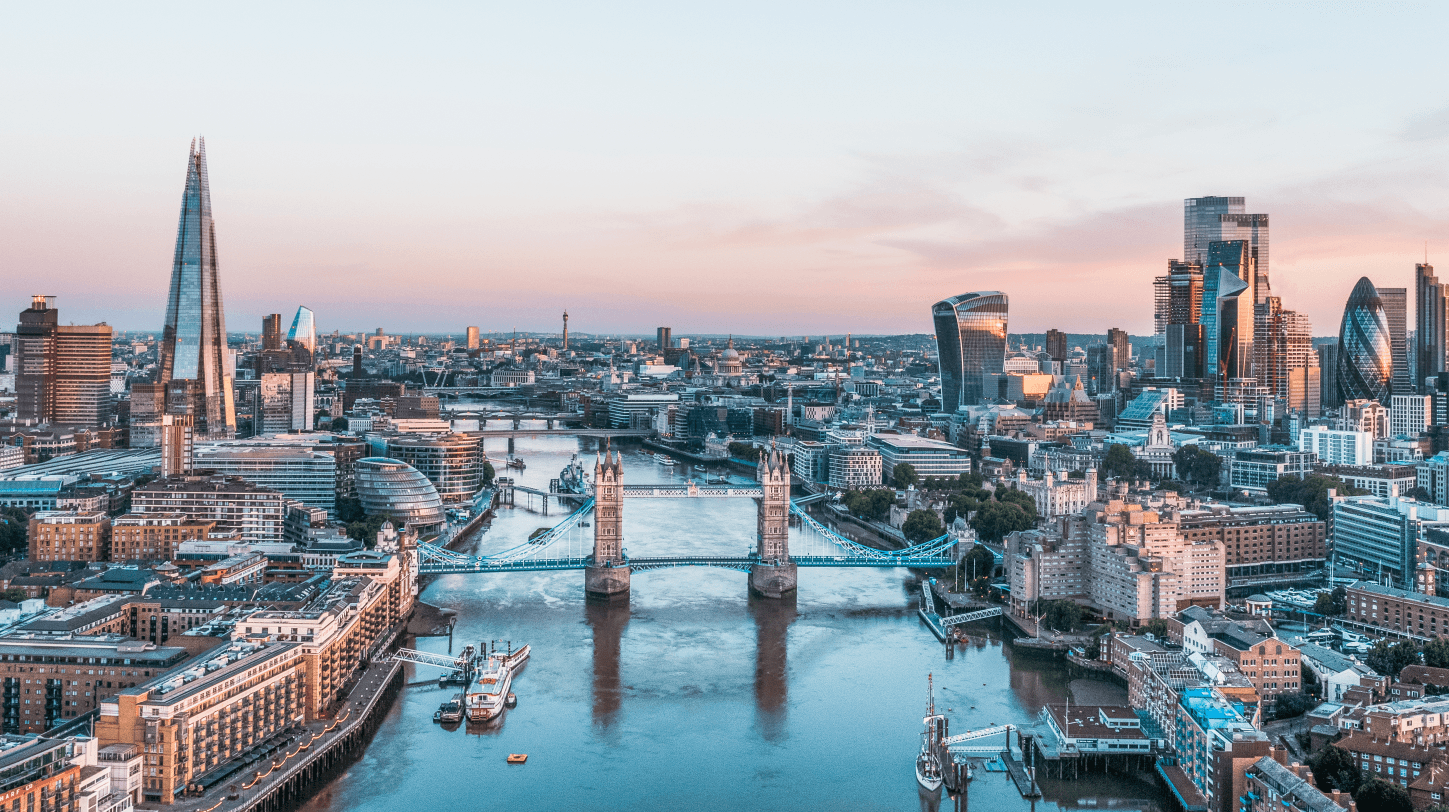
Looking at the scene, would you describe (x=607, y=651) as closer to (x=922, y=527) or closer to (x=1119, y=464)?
(x=922, y=527)

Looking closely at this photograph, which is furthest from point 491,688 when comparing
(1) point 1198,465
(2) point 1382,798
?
(1) point 1198,465

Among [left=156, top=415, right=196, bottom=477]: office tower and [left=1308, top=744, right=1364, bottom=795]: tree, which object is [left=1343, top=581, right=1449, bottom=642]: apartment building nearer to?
[left=1308, top=744, right=1364, bottom=795]: tree

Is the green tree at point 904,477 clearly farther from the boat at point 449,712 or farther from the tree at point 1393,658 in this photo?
the boat at point 449,712

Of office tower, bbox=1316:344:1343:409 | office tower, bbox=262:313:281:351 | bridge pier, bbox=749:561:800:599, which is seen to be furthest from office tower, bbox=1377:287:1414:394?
office tower, bbox=262:313:281:351

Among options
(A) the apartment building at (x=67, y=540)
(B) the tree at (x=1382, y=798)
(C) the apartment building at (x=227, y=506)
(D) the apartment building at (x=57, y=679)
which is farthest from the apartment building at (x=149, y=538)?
(B) the tree at (x=1382, y=798)

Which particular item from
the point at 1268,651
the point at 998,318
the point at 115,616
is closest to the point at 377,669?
the point at 115,616

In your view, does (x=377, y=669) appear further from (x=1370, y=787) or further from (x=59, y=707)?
(x=1370, y=787)
